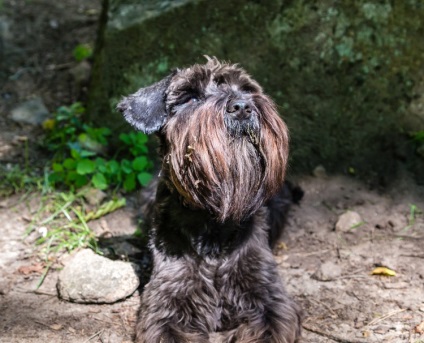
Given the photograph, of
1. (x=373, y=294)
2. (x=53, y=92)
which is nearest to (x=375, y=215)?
(x=373, y=294)

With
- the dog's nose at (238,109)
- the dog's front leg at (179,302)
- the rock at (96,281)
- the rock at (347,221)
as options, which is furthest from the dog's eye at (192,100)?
the rock at (347,221)

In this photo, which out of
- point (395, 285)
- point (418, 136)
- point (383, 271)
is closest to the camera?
point (395, 285)

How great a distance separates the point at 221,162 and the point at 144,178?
2064mm

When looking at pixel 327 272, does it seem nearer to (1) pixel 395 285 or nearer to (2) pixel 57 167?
(1) pixel 395 285

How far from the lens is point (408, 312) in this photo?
436 centimetres

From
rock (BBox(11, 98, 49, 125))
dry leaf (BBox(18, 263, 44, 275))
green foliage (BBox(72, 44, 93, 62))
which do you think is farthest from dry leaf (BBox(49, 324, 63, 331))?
green foliage (BBox(72, 44, 93, 62))

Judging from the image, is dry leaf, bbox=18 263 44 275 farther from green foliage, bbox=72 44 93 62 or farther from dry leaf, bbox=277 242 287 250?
green foliage, bbox=72 44 93 62

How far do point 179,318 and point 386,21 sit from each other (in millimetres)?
3029

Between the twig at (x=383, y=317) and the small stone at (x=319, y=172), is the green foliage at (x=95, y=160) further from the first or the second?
the twig at (x=383, y=317)

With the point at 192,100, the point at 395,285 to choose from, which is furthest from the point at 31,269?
the point at 395,285

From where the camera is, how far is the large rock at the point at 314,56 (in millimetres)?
5656

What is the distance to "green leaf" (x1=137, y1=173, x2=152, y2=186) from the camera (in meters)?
5.84

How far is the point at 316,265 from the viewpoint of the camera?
16.5 ft

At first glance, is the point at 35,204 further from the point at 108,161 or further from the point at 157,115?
the point at 157,115
